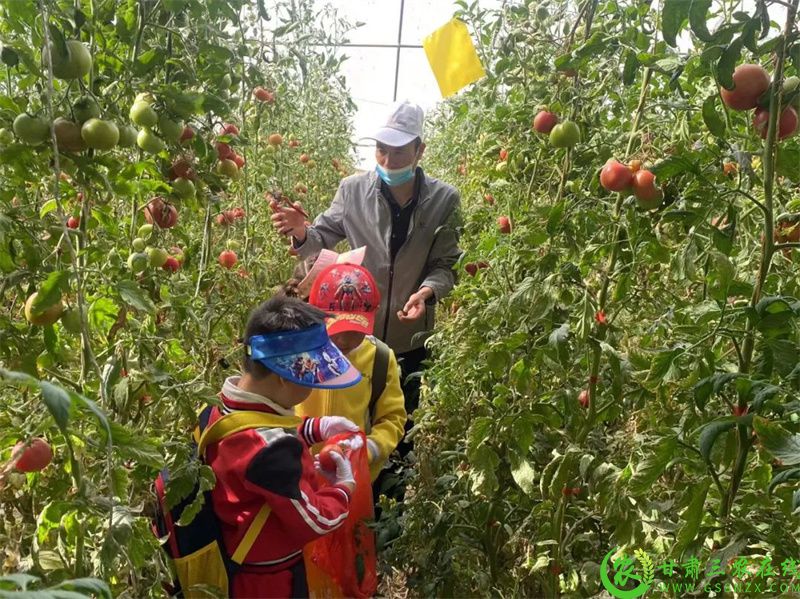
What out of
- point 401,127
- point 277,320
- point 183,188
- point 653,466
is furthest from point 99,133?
point 401,127

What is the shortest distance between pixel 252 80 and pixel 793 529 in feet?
4.23

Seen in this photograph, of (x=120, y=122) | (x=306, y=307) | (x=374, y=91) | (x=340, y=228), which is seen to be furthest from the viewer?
(x=374, y=91)

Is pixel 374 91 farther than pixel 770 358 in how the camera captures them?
Yes

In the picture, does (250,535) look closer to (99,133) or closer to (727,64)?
(99,133)

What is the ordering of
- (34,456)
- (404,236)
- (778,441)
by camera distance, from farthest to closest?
1. (404,236)
2. (34,456)
3. (778,441)

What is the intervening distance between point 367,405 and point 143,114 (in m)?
1.02

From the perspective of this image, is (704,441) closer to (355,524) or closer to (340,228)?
(355,524)

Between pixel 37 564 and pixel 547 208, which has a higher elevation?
pixel 547 208

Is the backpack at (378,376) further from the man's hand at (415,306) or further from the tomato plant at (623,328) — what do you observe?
the man's hand at (415,306)

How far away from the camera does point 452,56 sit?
6.47ft

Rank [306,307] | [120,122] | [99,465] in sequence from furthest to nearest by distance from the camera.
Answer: [306,307]
[99,465]
[120,122]

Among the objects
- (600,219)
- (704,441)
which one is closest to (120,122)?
(600,219)

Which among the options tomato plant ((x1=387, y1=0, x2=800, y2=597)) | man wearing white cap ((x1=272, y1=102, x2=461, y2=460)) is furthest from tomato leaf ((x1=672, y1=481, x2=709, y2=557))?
man wearing white cap ((x1=272, y1=102, x2=461, y2=460))

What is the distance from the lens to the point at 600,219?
132 centimetres
